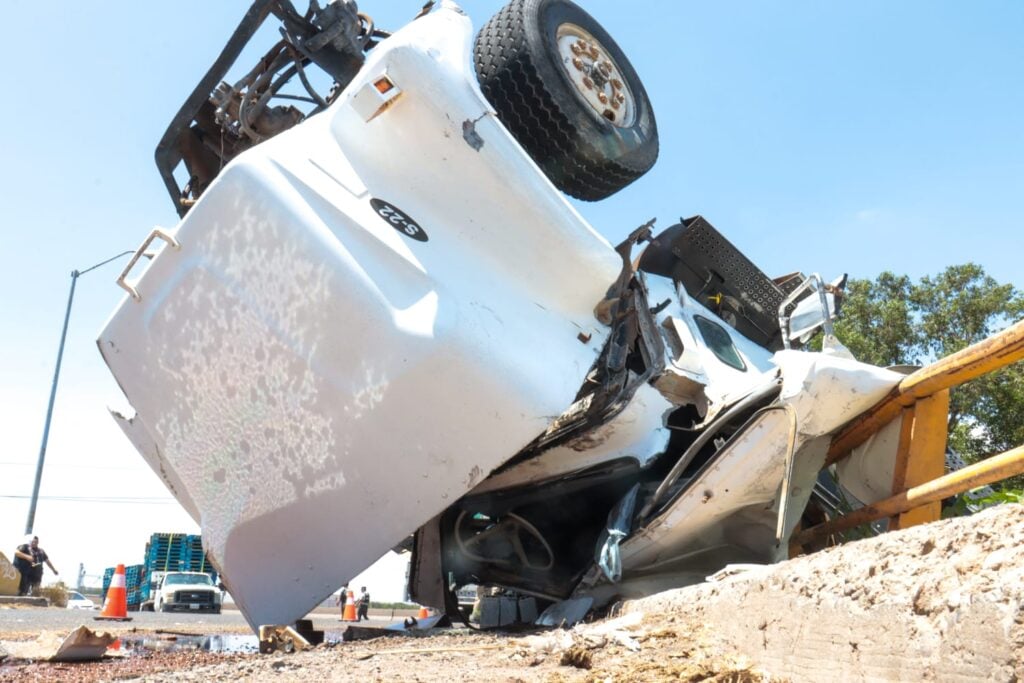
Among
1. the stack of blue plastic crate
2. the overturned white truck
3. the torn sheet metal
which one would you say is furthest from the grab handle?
the stack of blue plastic crate

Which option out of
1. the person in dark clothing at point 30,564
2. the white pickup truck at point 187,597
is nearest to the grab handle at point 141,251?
the person in dark clothing at point 30,564

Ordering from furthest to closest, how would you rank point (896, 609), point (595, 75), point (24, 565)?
point (24, 565) → point (595, 75) → point (896, 609)

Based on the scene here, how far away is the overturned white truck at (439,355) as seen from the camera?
3.49m

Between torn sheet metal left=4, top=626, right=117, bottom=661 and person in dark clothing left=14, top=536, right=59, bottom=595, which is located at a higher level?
person in dark clothing left=14, top=536, right=59, bottom=595

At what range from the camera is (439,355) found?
3.39 m

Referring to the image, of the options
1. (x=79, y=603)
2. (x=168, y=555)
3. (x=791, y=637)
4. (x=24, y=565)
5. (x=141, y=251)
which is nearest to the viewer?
(x=791, y=637)

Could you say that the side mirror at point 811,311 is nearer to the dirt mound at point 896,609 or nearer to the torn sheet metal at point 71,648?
the dirt mound at point 896,609

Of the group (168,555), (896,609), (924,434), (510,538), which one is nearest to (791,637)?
(896,609)

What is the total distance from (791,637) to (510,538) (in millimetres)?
2391

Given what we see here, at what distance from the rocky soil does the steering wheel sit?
1.00m

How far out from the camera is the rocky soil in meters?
1.60

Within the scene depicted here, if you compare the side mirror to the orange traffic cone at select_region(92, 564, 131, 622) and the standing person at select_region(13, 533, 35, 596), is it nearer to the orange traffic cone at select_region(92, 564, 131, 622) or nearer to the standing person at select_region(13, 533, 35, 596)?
the orange traffic cone at select_region(92, 564, 131, 622)

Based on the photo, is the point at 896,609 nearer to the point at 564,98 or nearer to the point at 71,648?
the point at 71,648

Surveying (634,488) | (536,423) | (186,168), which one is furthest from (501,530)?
(186,168)
